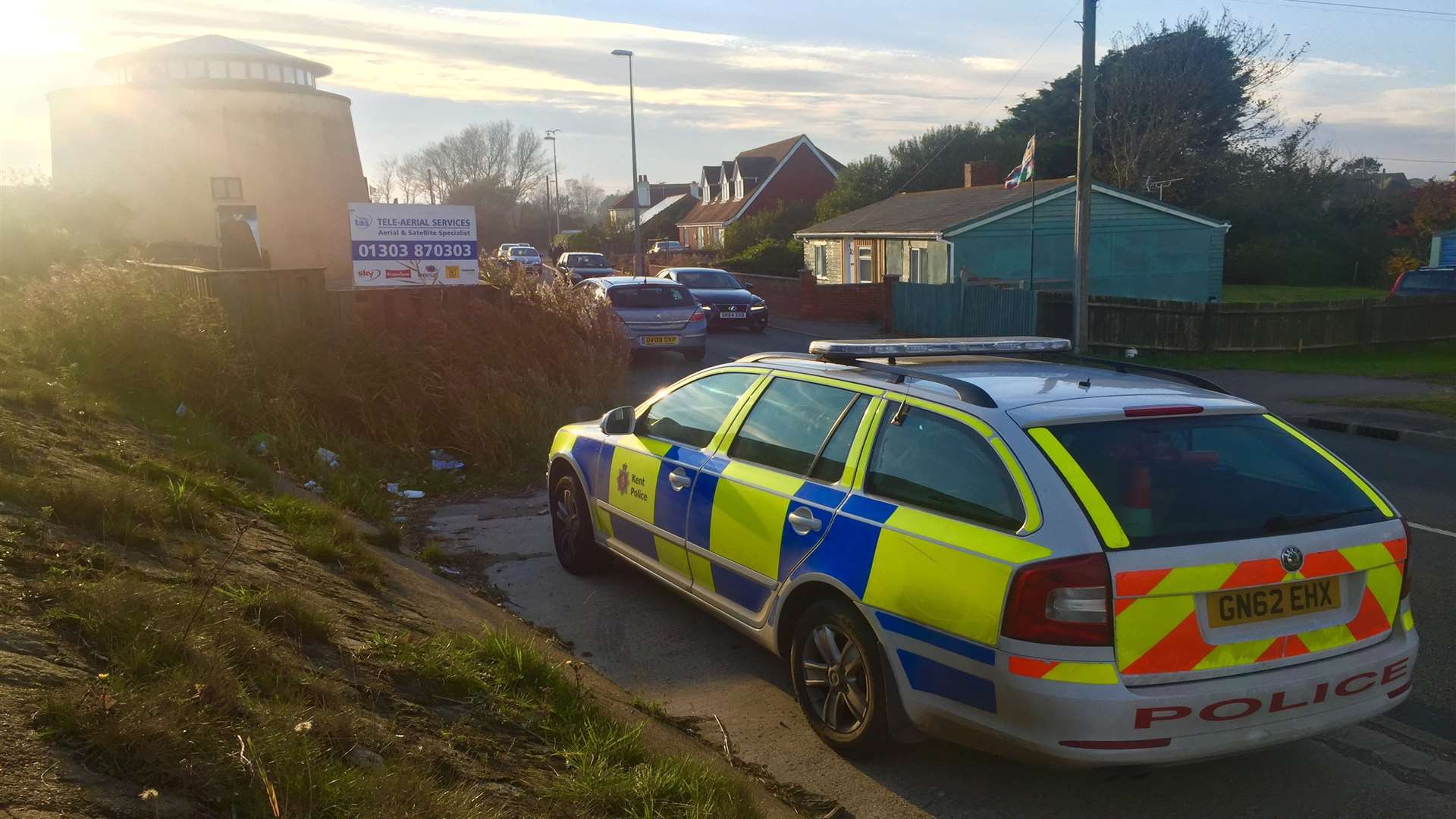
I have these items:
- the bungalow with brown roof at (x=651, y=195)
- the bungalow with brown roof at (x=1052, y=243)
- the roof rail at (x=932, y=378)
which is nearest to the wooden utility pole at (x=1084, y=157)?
the bungalow with brown roof at (x=1052, y=243)

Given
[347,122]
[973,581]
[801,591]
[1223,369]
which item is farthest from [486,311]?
[347,122]

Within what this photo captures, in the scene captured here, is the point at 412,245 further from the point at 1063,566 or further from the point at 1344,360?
the point at 1344,360

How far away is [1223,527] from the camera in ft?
12.3

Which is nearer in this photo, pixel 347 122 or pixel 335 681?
pixel 335 681

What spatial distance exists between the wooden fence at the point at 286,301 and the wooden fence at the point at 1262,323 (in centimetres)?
1453

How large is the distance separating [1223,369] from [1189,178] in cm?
3041

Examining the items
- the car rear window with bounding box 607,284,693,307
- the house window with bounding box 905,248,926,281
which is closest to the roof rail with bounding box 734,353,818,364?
the car rear window with bounding box 607,284,693,307

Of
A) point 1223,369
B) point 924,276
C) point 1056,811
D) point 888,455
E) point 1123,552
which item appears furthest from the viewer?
point 924,276

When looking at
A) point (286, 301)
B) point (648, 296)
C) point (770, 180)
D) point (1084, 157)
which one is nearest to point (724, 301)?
point (648, 296)

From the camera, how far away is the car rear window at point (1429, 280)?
945 inches

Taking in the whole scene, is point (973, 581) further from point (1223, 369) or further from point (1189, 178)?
point (1189, 178)

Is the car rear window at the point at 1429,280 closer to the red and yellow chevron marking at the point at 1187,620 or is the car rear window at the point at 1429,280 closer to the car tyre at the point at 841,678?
the red and yellow chevron marking at the point at 1187,620

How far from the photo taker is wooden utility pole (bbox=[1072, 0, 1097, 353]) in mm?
17250

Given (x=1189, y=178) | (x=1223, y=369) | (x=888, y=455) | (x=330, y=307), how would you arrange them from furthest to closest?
(x=1189, y=178) → (x=1223, y=369) → (x=330, y=307) → (x=888, y=455)
